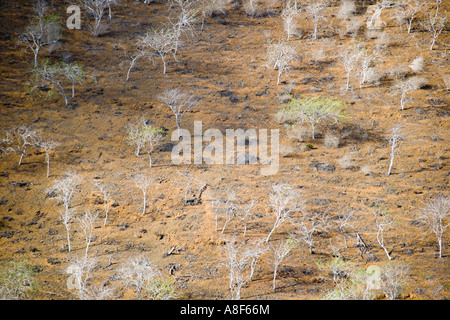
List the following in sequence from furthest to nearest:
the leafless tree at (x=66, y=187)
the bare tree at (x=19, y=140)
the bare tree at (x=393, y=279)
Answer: the bare tree at (x=19, y=140)
the leafless tree at (x=66, y=187)
the bare tree at (x=393, y=279)

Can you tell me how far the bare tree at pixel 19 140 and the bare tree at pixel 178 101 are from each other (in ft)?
35.3

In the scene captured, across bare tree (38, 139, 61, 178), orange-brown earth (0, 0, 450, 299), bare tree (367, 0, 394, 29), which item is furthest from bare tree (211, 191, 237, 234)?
bare tree (367, 0, 394, 29)

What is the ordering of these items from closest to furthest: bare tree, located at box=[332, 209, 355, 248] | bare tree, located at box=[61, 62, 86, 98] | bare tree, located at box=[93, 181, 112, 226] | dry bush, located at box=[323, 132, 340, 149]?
bare tree, located at box=[332, 209, 355, 248]
bare tree, located at box=[93, 181, 112, 226]
dry bush, located at box=[323, 132, 340, 149]
bare tree, located at box=[61, 62, 86, 98]

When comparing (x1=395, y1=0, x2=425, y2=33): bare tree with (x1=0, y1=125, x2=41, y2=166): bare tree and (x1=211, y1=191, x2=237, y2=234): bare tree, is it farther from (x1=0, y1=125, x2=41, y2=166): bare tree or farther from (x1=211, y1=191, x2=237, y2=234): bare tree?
(x1=0, y1=125, x2=41, y2=166): bare tree

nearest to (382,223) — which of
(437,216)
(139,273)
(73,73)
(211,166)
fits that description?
(437,216)

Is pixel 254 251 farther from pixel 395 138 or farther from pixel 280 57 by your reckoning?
pixel 280 57

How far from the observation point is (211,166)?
3503 centimetres

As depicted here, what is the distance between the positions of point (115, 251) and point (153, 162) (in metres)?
9.32

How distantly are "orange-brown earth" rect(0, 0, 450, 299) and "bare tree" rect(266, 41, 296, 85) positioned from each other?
87cm

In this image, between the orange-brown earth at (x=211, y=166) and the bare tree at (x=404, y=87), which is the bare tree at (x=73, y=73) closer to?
the orange-brown earth at (x=211, y=166)

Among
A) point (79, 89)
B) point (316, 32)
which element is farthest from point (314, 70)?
point (79, 89)

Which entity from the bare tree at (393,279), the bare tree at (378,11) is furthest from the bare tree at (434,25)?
the bare tree at (393,279)

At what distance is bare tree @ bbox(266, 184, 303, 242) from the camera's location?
92.7 ft

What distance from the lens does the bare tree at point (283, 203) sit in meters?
28.2
